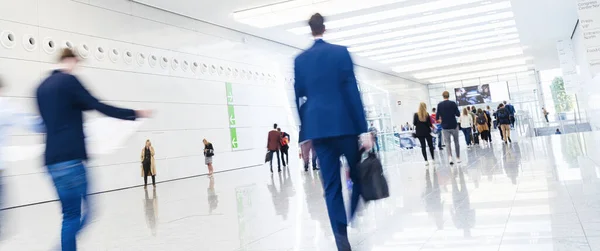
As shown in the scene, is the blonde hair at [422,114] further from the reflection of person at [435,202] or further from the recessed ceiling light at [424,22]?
the recessed ceiling light at [424,22]

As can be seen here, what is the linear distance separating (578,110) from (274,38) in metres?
24.1

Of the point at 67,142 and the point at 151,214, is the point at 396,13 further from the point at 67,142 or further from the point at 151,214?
the point at 67,142

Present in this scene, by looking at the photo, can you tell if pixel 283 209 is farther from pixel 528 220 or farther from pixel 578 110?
pixel 578 110

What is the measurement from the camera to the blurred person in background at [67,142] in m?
3.19

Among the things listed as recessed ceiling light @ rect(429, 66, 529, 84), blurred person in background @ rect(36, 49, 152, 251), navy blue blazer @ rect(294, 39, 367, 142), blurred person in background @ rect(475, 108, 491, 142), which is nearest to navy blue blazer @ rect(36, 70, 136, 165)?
blurred person in background @ rect(36, 49, 152, 251)

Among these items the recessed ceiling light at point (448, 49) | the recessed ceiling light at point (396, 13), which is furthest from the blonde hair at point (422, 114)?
the recessed ceiling light at point (448, 49)

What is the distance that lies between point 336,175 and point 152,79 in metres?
13.4

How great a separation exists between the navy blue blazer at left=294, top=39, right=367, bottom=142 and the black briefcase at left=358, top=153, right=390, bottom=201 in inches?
11.0

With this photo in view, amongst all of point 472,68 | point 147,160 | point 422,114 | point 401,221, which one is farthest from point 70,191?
point 472,68

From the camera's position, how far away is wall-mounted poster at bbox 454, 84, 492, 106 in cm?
4369

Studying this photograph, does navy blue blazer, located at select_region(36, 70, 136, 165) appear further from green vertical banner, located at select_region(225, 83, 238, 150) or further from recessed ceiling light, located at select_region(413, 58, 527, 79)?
recessed ceiling light, located at select_region(413, 58, 527, 79)

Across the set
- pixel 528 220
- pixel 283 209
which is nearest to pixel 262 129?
pixel 283 209

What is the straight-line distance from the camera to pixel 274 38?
22031 mm

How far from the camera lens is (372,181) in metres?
3.42
